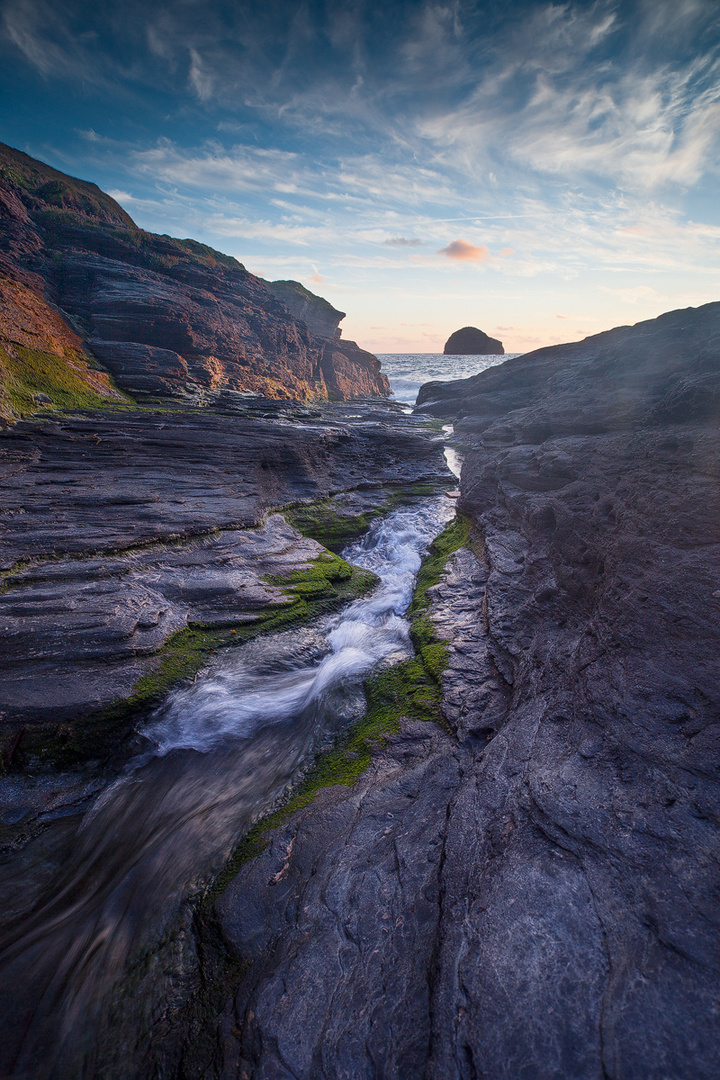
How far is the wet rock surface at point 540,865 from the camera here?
241 cm

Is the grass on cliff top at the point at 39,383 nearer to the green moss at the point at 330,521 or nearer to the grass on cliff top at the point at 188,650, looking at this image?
the green moss at the point at 330,521

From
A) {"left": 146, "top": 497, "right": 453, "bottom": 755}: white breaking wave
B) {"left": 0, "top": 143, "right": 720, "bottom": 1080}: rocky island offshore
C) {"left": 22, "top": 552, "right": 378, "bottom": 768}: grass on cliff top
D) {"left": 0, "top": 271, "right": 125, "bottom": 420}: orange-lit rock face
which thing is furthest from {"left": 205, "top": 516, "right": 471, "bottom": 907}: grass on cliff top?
{"left": 0, "top": 271, "right": 125, "bottom": 420}: orange-lit rock face

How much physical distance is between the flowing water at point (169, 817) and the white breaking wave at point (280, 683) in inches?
0.9

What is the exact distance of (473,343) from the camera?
414 feet

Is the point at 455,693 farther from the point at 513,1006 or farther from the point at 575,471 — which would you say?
the point at 575,471

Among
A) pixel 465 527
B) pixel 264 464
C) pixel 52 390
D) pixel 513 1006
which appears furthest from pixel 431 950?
pixel 52 390

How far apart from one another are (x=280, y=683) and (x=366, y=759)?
8.48 feet

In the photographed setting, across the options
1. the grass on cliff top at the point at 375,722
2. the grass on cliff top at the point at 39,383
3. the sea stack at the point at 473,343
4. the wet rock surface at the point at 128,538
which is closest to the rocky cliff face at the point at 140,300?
the grass on cliff top at the point at 39,383

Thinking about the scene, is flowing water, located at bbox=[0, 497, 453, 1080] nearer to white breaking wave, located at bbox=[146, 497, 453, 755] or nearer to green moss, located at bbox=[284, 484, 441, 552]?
white breaking wave, located at bbox=[146, 497, 453, 755]

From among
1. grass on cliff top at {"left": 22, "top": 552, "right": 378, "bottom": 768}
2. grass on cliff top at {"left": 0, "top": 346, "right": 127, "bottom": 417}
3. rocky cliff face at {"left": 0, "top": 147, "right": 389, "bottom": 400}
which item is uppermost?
rocky cliff face at {"left": 0, "top": 147, "right": 389, "bottom": 400}

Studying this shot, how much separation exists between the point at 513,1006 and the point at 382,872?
158cm

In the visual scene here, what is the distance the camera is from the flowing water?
375 centimetres

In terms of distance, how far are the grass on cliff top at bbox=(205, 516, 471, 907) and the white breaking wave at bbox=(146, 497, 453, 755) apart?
21.0 inches

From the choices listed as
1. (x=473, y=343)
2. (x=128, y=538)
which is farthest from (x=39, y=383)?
(x=473, y=343)
